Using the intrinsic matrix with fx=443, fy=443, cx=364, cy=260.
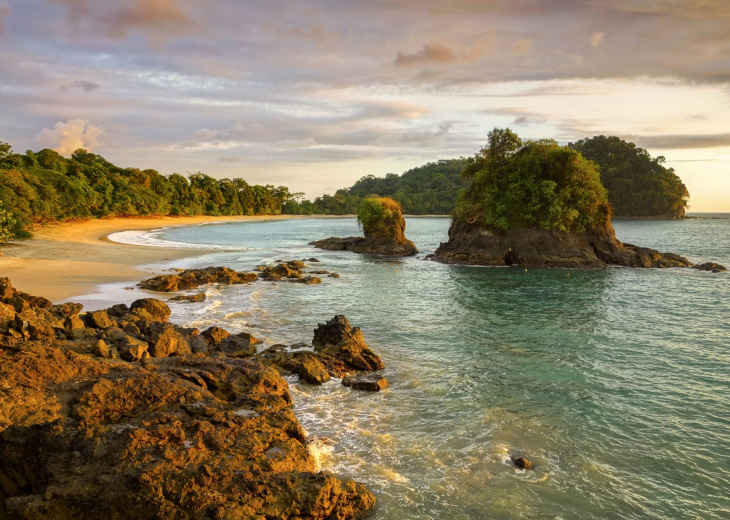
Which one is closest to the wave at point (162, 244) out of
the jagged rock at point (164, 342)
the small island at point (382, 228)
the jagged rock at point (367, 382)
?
the small island at point (382, 228)

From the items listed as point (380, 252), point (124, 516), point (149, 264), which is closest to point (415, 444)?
point (124, 516)

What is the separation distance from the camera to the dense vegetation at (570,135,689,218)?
16162 cm

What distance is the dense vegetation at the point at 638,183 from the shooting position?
530 ft

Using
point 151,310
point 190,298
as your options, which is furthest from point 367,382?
point 190,298

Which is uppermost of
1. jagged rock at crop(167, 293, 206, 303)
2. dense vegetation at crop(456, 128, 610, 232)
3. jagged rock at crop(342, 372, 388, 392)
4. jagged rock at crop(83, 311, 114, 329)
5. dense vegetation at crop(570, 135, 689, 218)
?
dense vegetation at crop(570, 135, 689, 218)

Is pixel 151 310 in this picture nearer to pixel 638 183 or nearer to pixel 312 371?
pixel 312 371

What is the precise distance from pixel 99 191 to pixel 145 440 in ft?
339

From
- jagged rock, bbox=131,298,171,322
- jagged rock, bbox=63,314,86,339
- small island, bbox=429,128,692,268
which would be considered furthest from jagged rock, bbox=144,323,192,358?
small island, bbox=429,128,692,268

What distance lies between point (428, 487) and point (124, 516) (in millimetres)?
5585

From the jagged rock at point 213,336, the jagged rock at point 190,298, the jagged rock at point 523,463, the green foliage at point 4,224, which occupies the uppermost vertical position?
the green foliage at point 4,224

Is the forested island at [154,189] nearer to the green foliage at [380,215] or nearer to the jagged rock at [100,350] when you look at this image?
the green foliage at [380,215]

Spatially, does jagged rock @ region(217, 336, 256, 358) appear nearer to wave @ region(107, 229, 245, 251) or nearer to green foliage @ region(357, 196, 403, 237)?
green foliage @ region(357, 196, 403, 237)

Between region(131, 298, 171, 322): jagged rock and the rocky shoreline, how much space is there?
19.9 feet

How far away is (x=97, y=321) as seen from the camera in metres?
15.9
